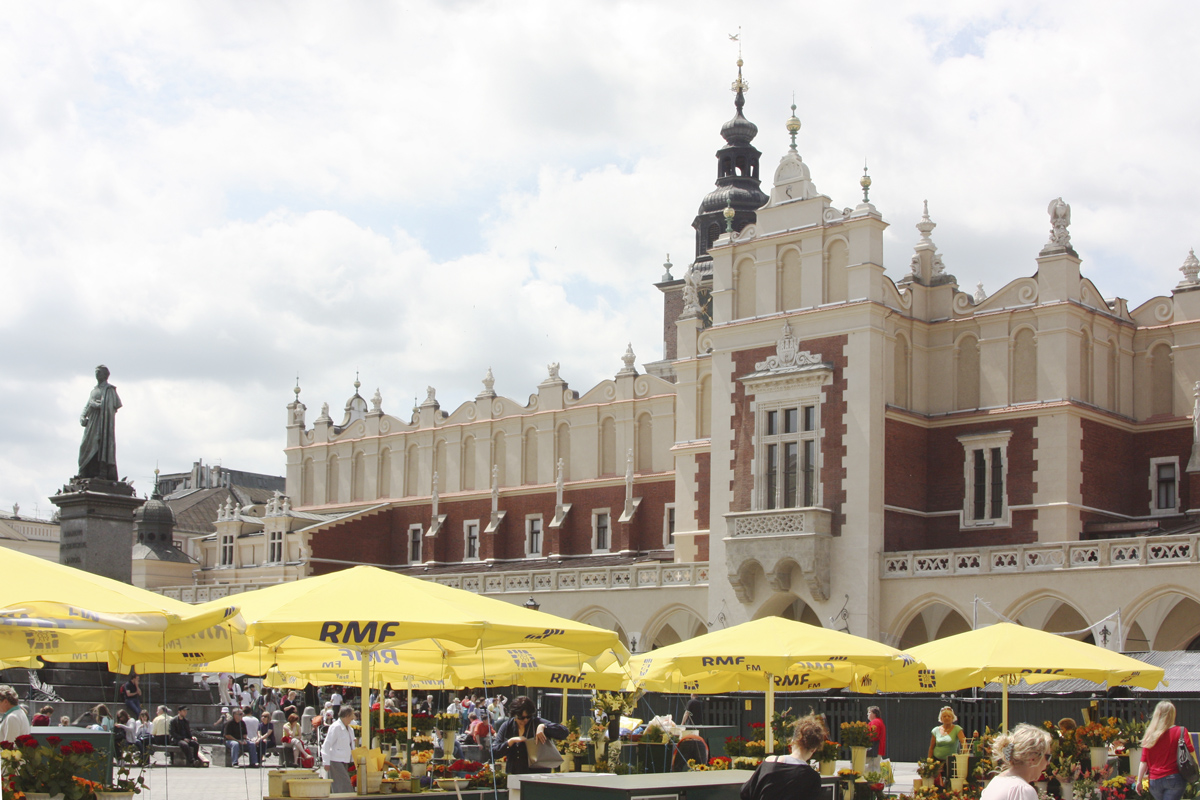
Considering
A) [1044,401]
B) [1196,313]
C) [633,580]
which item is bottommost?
[633,580]

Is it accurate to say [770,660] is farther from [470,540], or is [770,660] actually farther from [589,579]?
[470,540]

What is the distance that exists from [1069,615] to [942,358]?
8.17 meters

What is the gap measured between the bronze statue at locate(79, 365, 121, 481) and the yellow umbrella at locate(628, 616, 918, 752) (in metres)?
14.5

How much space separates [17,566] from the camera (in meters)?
12.6

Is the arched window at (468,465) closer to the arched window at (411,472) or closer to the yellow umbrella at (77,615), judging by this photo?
the arched window at (411,472)

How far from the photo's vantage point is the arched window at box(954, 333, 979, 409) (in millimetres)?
41188

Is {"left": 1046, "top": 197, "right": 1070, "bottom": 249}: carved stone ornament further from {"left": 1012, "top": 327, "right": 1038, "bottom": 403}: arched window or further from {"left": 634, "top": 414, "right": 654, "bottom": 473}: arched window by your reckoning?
{"left": 634, "top": 414, "right": 654, "bottom": 473}: arched window

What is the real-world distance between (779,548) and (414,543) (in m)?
22.7

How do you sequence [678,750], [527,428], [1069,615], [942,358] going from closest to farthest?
[678,750] → [1069,615] → [942,358] → [527,428]

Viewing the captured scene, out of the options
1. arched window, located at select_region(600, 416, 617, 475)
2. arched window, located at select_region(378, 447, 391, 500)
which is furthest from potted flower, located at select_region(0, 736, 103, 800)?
arched window, located at select_region(378, 447, 391, 500)

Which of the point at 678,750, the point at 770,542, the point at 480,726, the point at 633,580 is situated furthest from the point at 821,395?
the point at 678,750

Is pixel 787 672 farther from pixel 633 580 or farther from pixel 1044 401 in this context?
pixel 633 580

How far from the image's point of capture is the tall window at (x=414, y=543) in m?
58.0

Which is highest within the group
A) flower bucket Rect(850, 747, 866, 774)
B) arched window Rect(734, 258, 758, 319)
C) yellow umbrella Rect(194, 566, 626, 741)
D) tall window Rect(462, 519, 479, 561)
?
arched window Rect(734, 258, 758, 319)
